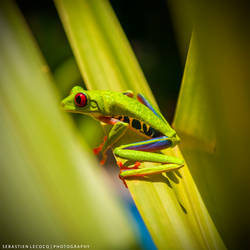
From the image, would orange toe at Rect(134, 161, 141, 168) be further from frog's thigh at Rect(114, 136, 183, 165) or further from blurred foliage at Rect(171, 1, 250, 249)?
blurred foliage at Rect(171, 1, 250, 249)

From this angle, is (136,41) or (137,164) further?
(136,41)

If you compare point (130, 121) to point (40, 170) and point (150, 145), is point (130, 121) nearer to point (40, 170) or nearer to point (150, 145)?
point (150, 145)

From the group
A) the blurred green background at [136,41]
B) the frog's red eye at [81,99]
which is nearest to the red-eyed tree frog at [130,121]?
the frog's red eye at [81,99]

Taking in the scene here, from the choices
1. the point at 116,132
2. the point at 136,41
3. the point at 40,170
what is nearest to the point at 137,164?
the point at 116,132

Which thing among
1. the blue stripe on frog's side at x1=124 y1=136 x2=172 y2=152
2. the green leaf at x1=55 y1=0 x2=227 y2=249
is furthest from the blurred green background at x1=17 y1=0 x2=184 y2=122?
the blue stripe on frog's side at x1=124 y1=136 x2=172 y2=152

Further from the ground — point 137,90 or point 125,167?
point 137,90

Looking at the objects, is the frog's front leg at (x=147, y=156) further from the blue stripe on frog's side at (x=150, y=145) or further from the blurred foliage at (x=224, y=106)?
the blurred foliage at (x=224, y=106)

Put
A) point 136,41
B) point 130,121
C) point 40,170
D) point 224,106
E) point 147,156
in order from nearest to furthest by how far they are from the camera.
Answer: point 40,170 → point 224,106 → point 147,156 → point 130,121 → point 136,41

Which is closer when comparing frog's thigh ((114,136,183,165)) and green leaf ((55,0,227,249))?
green leaf ((55,0,227,249))

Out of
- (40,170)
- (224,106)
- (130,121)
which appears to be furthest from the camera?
(130,121)
